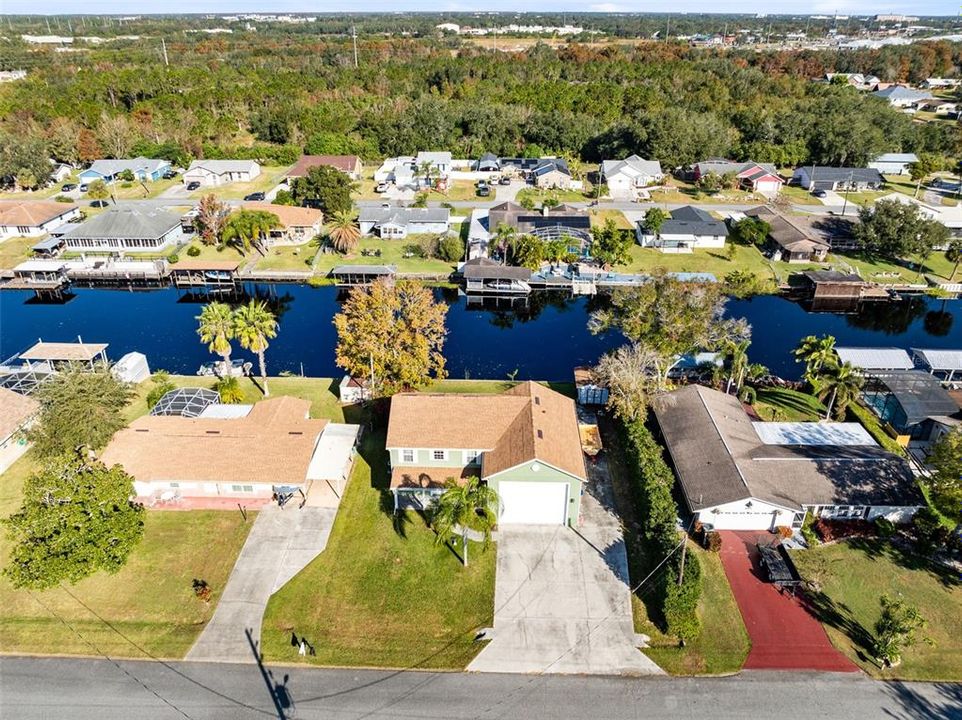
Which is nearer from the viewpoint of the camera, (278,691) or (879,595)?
(278,691)

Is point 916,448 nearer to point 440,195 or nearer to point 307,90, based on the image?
→ point 440,195

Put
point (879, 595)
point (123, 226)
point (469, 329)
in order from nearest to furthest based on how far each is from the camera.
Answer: point (879, 595) < point (469, 329) < point (123, 226)

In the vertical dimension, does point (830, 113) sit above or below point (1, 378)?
above

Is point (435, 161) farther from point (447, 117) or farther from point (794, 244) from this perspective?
point (794, 244)

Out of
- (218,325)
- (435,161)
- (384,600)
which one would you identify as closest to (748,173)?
(435,161)

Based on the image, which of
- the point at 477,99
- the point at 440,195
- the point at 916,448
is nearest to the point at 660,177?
the point at 440,195

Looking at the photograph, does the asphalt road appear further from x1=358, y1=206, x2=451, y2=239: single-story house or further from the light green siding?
x1=358, y1=206, x2=451, y2=239: single-story house

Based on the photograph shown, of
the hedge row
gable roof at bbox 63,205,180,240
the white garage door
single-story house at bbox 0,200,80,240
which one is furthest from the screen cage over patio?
single-story house at bbox 0,200,80,240
